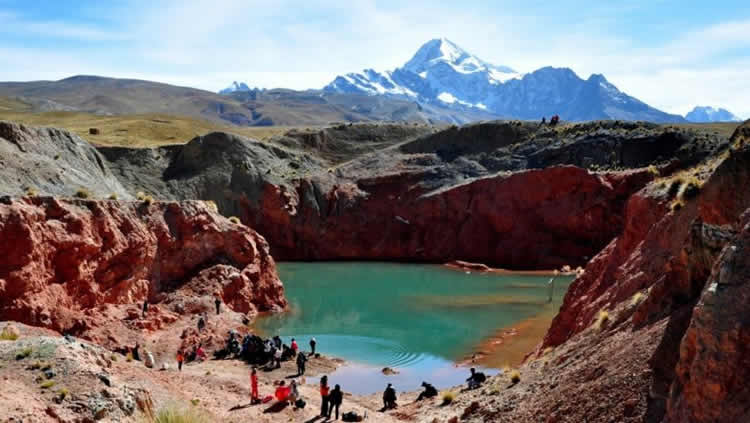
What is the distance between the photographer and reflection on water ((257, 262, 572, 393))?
3178cm

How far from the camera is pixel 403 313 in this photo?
42.7m

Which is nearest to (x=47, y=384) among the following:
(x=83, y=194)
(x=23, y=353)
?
(x=23, y=353)

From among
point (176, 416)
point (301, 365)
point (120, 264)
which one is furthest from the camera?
point (120, 264)

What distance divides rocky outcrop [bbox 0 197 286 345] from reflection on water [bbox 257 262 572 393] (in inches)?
153

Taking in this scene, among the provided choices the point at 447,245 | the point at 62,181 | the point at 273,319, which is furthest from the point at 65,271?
the point at 447,245

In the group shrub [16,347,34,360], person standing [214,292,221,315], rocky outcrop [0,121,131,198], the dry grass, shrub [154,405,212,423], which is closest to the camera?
shrub [154,405,212,423]

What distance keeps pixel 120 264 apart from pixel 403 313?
17.6 m

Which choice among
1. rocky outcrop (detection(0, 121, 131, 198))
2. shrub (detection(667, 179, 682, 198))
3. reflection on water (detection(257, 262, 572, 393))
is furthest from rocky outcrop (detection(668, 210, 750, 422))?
rocky outcrop (detection(0, 121, 131, 198))

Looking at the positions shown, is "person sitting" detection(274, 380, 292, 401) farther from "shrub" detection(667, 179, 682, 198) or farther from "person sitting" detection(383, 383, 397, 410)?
"shrub" detection(667, 179, 682, 198)

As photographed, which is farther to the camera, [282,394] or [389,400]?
[389,400]

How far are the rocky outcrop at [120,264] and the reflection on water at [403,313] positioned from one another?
3.89 meters

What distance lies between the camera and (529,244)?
64.8 m

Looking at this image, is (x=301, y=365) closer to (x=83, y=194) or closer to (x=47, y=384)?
(x=47, y=384)

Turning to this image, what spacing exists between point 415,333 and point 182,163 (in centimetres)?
4443
